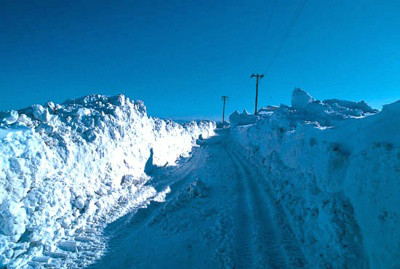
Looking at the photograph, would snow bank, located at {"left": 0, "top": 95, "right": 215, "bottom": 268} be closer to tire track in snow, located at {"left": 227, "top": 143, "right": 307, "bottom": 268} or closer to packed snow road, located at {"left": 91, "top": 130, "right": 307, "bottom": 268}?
packed snow road, located at {"left": 91, "top": 130, "right": 307, "bottom": 268}

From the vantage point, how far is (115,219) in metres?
9.68

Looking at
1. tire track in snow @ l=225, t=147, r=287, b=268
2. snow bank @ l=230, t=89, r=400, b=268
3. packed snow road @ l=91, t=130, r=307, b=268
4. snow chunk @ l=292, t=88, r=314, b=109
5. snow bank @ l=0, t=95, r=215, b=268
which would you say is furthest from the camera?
snow chunk @ l=292, t=88, r=314, b=109

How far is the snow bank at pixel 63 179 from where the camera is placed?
718 cm

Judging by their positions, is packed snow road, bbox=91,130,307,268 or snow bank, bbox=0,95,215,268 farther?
snow bank, bbox=0,95,215,268

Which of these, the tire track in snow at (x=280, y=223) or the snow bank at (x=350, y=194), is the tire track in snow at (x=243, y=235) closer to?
the tire track in snow at (x=280, y=223)

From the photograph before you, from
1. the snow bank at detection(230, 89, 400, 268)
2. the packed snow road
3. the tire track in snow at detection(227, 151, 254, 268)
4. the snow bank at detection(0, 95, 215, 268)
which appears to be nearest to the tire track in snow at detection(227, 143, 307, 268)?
the packed snow road

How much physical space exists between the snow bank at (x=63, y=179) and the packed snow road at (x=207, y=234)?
1.28 meters

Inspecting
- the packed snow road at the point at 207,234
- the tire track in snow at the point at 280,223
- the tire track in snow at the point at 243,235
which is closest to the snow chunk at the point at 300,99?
the tire track in snow at the point at 280,223

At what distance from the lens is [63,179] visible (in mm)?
9562

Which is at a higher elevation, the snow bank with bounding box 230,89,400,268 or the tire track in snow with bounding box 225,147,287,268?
the snow bank with bounding box 230,89,400,268

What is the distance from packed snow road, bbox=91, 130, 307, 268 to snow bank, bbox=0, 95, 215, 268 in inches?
50.3

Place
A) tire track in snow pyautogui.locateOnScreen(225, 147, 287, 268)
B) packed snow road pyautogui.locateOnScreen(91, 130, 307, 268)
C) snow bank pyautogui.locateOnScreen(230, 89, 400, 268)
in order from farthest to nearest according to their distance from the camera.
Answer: packed snow road pyautogui.locateOnScreen(91, 130, 307, 268)
tire track in snow pyautogui.locateOnScreen(225, 147, 287, 268)
snow bank pyautogui.locateOnScreen(230, 89, 400, 268)

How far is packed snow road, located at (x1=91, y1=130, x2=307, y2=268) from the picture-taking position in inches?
263

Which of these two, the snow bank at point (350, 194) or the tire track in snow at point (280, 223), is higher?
the snow bank at point (350, 194)
